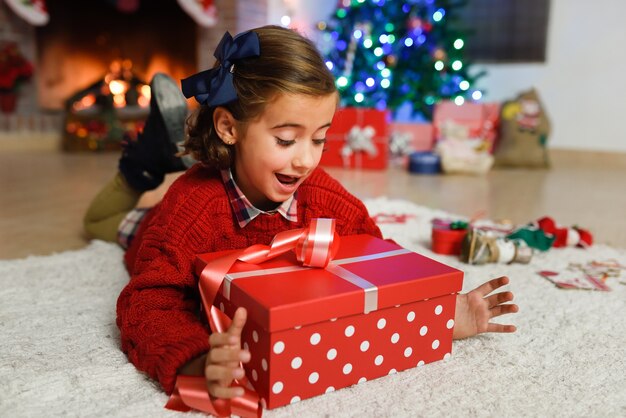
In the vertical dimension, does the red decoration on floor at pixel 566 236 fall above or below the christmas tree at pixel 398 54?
below

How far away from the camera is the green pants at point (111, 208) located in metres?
1.52

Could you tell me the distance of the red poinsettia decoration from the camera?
3.79m

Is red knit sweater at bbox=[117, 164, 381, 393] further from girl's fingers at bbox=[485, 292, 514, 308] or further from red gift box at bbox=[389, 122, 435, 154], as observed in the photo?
red gift box at bbox=[389, 122, 435, 154]

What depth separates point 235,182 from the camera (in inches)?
38.0

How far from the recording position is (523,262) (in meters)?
1.38

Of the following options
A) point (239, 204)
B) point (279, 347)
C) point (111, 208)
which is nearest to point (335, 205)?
point (239, 204)

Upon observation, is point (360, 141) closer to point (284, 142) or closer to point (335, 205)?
point (335, 205)

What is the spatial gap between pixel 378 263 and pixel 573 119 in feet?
10.0

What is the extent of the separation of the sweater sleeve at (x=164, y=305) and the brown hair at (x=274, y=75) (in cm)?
15

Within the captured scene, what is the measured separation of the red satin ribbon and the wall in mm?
3048

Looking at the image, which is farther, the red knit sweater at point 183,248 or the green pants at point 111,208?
the green pants at point 111,208

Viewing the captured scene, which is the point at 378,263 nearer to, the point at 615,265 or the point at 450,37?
the point at 615,265

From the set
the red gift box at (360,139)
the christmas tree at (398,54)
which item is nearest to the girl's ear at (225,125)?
the red gift box at (360,139)

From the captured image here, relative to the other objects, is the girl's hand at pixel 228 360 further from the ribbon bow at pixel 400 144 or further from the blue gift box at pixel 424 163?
the ribbon bow at pixel 400 144
